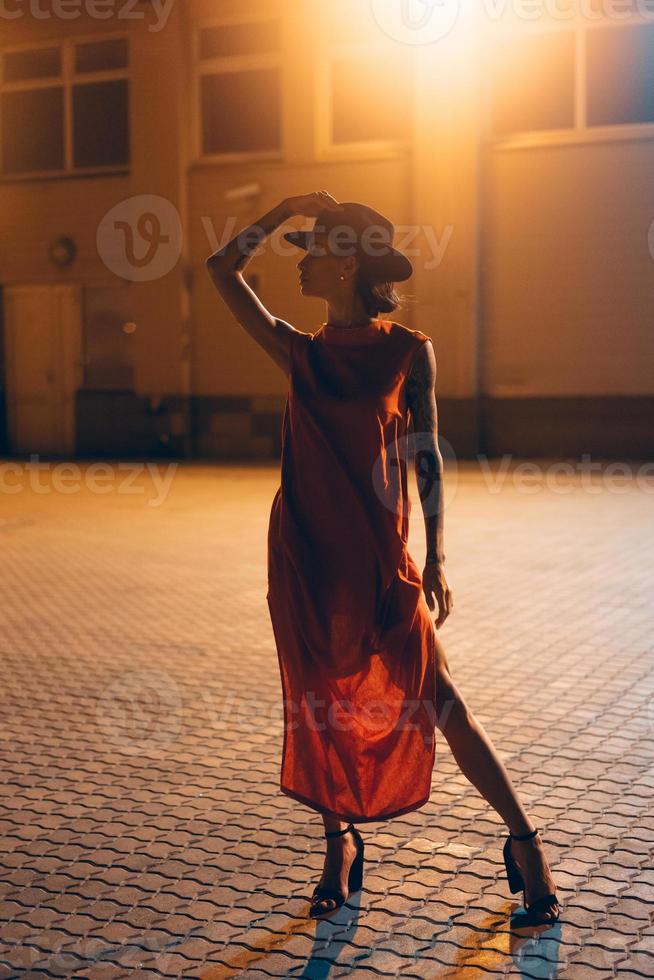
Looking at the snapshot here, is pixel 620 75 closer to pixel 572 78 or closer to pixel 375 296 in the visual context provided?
pixel 572 78

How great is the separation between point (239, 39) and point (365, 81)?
2285mm

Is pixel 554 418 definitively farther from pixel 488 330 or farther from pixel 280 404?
pixel 280 404

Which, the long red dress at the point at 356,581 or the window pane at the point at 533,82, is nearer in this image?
the long red dress at the point at 356,581

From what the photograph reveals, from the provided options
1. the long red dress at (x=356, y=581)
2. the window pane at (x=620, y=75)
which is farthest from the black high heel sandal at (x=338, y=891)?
the window pane at (x=620, y=75)

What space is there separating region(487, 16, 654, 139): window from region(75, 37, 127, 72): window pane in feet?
20.6

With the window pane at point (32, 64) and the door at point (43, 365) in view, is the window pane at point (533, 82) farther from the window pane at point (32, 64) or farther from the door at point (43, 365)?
the door at point (43, 365)

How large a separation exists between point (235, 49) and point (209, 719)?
1674 cm

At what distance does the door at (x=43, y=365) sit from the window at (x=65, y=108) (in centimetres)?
220

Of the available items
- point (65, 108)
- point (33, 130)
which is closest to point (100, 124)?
point (65, 108)

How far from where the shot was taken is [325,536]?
10.2 ft

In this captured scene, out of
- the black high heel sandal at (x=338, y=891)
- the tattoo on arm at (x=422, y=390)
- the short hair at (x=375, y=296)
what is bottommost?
the black high heel sandal at (x=338, y=891)

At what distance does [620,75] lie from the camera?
17.8m

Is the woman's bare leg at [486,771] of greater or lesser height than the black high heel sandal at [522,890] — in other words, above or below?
above

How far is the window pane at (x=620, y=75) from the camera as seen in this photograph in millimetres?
17672
